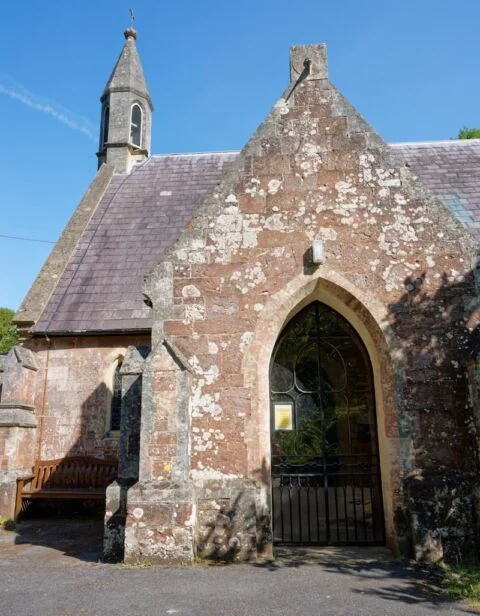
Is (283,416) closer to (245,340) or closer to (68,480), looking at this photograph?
(245,340)

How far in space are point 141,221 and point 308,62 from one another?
8212 mm

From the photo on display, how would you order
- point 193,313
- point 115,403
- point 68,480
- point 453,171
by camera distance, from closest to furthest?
1. point 193,313
2. point 68,480
3. point 115,403
4. point 453,171

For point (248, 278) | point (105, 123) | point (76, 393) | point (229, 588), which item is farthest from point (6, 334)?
point (229, 588)

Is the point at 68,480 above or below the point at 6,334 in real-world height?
below

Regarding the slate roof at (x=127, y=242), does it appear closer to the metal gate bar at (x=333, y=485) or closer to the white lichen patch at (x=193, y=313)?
the white lichen patch at (x=193, y=313)

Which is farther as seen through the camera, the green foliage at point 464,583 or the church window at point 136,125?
the church window at point 136,125

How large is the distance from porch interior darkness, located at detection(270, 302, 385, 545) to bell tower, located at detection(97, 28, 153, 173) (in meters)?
12.8

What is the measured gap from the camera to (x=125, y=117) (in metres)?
19.0

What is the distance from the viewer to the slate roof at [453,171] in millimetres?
13211

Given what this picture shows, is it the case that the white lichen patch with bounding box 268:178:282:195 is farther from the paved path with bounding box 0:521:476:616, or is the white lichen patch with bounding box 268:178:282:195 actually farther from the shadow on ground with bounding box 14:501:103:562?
the shadow on ground with bounding box 14:501:103:562

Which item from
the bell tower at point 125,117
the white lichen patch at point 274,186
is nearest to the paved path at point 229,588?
the white lichen patch at point 274,186

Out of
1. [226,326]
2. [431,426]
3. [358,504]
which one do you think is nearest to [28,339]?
[226,326]

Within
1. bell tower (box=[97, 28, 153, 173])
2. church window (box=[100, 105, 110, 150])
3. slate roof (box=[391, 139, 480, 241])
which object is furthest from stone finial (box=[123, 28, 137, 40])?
slate roof (box=[391, 139, 480, 241])

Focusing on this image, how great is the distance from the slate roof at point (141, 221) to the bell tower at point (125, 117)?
3.16 feet
